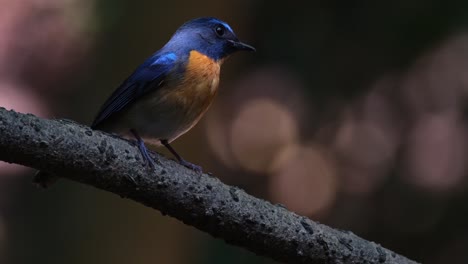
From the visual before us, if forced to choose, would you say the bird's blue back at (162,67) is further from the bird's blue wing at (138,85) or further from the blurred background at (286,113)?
the blurred background at (286,113)

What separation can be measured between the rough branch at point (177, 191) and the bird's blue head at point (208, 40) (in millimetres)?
1391

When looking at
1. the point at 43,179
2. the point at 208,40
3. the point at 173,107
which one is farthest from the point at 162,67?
the point at 43,179

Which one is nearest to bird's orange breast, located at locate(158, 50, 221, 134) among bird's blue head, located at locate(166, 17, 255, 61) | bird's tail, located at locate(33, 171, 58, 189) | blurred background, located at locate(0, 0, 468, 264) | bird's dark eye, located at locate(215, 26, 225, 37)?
bird's blue head, located at locate(166, 17, 255, 61)

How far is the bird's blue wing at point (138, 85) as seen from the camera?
3717mm

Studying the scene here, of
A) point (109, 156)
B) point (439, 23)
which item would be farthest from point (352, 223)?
point (109, 156)

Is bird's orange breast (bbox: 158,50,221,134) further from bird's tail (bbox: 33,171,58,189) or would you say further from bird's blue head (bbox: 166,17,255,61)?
bird's tail (bbox: 33,171,58,189)

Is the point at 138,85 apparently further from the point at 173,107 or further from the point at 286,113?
the point at 286,113

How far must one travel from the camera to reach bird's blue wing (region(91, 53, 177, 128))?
3.72m

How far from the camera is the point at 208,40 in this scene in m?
4.29

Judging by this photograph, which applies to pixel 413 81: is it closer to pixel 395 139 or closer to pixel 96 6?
pixel 395 139

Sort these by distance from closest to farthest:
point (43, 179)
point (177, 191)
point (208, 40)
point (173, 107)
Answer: point (177, 191)
point (43, 179)
point (173, 107)
point (208, 40)

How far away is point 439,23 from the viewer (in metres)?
6.05

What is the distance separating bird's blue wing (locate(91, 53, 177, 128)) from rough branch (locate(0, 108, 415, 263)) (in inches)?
35.6

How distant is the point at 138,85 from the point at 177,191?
1.18 meters
